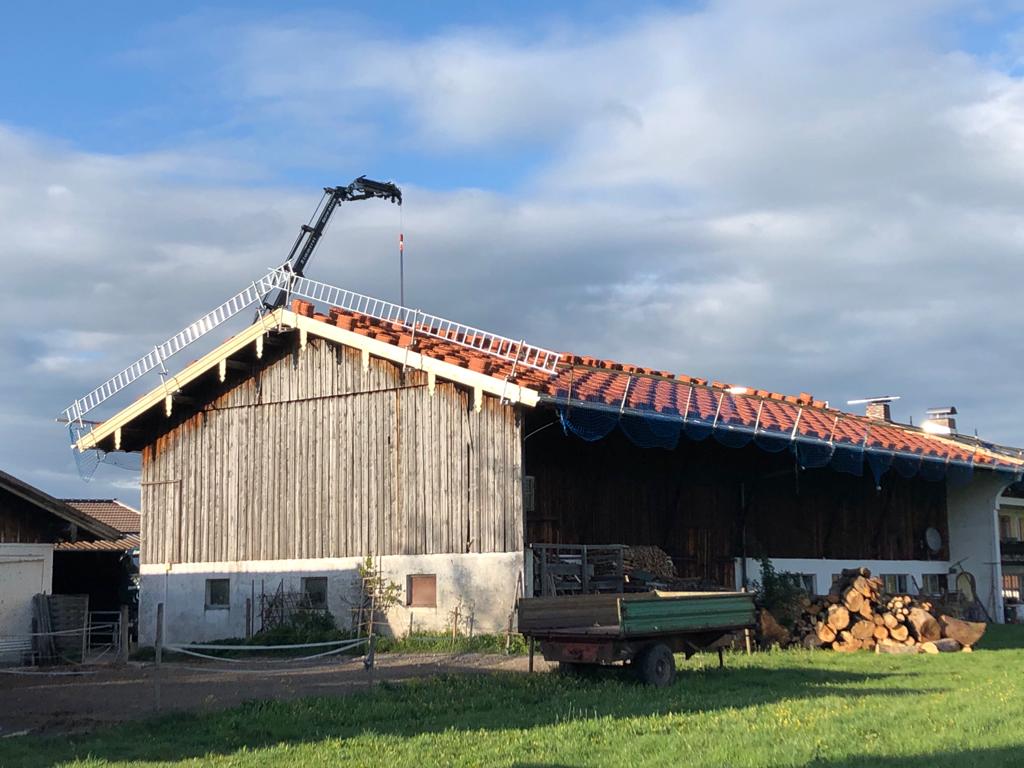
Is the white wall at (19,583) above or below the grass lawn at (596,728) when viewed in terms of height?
above

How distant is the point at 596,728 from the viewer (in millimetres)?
14000

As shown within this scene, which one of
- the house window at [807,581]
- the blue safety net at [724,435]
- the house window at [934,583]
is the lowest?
the house window at [934,583]

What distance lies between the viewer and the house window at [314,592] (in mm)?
27688

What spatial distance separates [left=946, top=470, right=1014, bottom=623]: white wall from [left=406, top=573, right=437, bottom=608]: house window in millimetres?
22121

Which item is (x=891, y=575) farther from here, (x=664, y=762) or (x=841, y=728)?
(x=664, y=762)

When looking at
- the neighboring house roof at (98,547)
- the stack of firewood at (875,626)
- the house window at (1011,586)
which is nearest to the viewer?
the stack of firewood at (875,626)

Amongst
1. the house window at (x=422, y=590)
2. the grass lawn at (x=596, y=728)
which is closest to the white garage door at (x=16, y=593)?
the house window at (x=422, y=590)

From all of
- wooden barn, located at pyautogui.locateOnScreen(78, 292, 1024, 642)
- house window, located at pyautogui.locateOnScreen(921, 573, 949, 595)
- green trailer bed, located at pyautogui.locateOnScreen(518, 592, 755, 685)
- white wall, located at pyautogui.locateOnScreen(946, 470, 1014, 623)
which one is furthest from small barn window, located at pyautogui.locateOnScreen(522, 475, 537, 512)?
white wall, located at pyautogui.locateOnScreen(946, 470, 1014, 623)

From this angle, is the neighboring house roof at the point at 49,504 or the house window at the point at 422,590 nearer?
the neighboring house roof at the point at 49,504

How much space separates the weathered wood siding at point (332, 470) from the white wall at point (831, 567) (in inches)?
370

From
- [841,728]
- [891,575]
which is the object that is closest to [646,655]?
[841,728]

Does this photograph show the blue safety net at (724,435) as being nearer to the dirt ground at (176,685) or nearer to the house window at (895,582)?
the house window at (895,582)

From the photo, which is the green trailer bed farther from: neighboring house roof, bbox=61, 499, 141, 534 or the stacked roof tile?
neighboring house roof, bbox=61, 499, 141, 534

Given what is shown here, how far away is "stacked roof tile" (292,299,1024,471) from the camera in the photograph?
82.8ft
